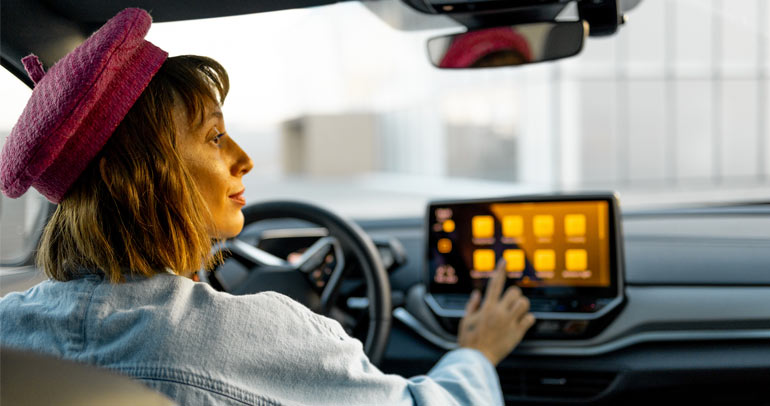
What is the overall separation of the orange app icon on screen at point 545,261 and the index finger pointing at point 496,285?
113mm

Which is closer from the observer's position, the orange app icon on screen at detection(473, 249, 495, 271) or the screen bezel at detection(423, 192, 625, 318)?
the screen bezel at detection(423, 192, 625, 318)

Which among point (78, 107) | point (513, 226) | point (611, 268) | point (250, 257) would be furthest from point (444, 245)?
point (78, 107)

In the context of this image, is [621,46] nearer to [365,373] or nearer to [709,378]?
[709,378]

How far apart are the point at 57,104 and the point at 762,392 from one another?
233 centimetres

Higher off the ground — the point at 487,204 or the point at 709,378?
the point at 487,204

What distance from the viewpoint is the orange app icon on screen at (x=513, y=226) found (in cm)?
244

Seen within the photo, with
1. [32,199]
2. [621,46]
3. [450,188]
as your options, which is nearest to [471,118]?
[450,188]

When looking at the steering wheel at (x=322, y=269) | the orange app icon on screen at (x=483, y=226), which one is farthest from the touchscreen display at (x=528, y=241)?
the steering wheel at (x=322, y=269)

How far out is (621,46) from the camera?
1889cm

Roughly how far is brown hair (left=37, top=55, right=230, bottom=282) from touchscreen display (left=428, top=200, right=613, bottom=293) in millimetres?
1404

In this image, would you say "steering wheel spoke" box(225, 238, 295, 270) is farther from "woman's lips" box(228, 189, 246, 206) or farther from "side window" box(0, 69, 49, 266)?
"woman's lips" box(228, 189, 246, 206)

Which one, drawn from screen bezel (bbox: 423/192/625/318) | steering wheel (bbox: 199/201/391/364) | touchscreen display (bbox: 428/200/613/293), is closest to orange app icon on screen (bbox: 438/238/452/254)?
touchscreen display (bbox: 428/200/613/293)

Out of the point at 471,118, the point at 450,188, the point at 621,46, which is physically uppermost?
the point at 621,46

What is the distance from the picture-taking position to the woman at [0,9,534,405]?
1095mm
